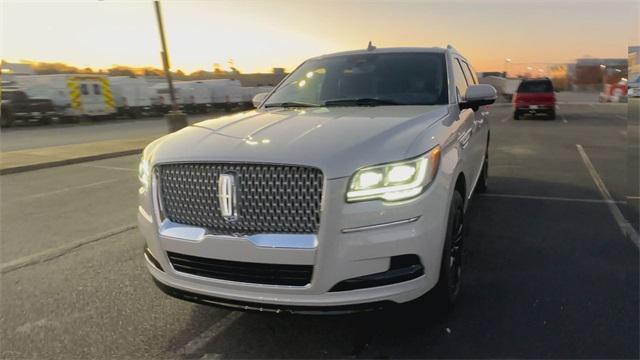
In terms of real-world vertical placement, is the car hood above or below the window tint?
above

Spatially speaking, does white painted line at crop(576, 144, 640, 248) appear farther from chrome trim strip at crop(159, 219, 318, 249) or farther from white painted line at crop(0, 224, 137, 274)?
white painted line at crop(0, 224, 137, 274)

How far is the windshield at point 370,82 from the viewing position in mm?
4263

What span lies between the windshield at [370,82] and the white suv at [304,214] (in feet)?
2.97

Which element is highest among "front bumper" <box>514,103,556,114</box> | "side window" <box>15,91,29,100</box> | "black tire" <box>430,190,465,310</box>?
"side window" <box>15,91,29,100</box>

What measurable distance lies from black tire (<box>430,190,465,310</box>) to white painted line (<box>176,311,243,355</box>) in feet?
4.60

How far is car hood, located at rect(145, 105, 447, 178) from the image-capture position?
2.79m

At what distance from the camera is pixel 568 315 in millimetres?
3539

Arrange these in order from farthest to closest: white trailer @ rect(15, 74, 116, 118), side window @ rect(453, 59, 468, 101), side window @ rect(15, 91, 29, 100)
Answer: white trailer @ rect(15, 74, 116, 118) < side window @ rect(15, 91, 29, 100) < side window @ rect(453, 59, 468, 101)

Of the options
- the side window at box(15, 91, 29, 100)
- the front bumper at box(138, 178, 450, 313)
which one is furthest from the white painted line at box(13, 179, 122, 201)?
the side window at box(15, 91, 29, 100)

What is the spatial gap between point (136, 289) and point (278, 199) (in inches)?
81.0

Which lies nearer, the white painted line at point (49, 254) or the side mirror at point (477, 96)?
Result: the side mirror at point (477, 96)

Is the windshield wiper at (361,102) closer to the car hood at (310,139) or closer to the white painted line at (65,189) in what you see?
the car hood at (310,139)

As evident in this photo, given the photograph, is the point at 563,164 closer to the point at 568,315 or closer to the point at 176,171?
the point at 568,315

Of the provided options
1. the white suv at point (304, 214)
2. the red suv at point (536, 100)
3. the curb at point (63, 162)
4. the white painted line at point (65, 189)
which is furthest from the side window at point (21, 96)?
the white suv at point (304, 214)
